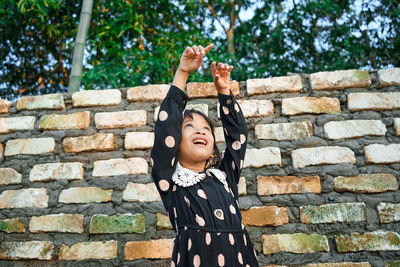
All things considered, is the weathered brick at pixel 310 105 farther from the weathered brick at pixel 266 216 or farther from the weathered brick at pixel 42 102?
the weathered brick at pixel 42 102

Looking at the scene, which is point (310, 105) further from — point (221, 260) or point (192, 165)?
point (221, 260)

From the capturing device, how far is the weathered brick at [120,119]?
266 cm

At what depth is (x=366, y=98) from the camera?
2.53 metres

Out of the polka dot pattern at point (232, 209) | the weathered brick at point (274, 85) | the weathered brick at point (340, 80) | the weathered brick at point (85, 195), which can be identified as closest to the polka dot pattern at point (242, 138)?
the polka dot pattern at point (232, 209)

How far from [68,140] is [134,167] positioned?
549 millimetres

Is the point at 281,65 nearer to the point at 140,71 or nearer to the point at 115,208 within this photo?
the point at 140,71

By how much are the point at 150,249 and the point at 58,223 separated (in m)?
0.66

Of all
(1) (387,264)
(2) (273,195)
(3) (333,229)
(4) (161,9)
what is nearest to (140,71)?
(4) (161,9)

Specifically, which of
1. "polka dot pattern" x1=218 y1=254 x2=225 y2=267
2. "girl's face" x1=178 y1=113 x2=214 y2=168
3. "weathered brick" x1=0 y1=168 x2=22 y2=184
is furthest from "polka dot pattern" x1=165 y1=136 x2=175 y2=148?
"weathered brick" x1=0 y1=168 x2=22 y2=184

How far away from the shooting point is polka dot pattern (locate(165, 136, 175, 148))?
1.53 meters

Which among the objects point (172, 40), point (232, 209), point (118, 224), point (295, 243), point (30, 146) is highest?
point (172, 40)

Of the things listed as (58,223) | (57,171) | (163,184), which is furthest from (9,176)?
(163,184)

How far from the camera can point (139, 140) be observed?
103 inches

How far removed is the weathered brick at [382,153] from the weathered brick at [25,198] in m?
2.20
